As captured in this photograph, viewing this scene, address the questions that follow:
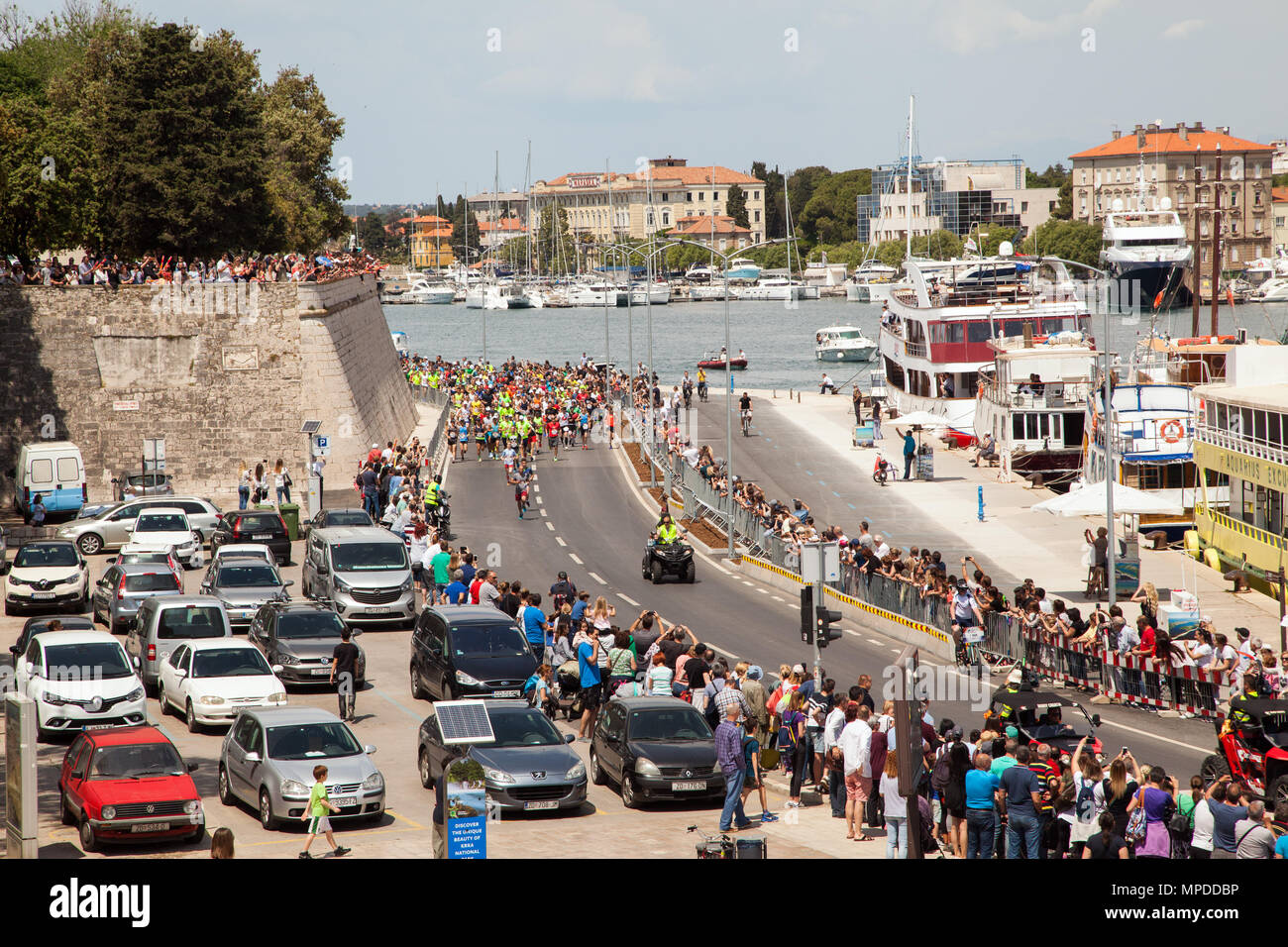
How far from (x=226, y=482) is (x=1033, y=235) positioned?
528 feet

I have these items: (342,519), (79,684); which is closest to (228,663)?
(79,684)

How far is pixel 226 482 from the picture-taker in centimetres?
4816

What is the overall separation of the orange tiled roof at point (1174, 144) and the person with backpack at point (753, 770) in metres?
161

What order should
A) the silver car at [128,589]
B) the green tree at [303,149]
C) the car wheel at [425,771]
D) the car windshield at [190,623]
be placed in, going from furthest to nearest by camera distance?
the green tree at [303,149], the silver car at [128,589], the car windshield at [190,623], the car wheel at [425,771]

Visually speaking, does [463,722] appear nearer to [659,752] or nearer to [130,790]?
[659,752]

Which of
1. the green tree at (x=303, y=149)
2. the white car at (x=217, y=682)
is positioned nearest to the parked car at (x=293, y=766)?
the white car at (x=217, y=682)

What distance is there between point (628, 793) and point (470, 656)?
5622 millimetres

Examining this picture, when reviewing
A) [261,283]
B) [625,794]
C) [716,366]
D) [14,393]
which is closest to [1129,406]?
[261,283]

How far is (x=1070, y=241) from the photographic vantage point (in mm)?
183250

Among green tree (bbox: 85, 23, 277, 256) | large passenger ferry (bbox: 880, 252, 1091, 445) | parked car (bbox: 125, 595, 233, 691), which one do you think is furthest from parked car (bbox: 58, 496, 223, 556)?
large passenger ferry (bbox: 880, 252, 1091, 445)

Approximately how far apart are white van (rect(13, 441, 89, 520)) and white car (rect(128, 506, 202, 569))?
669 cm

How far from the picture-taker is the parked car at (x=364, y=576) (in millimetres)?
29047

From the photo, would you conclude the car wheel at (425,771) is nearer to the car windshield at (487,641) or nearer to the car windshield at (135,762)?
the car windshield at (135,762)
